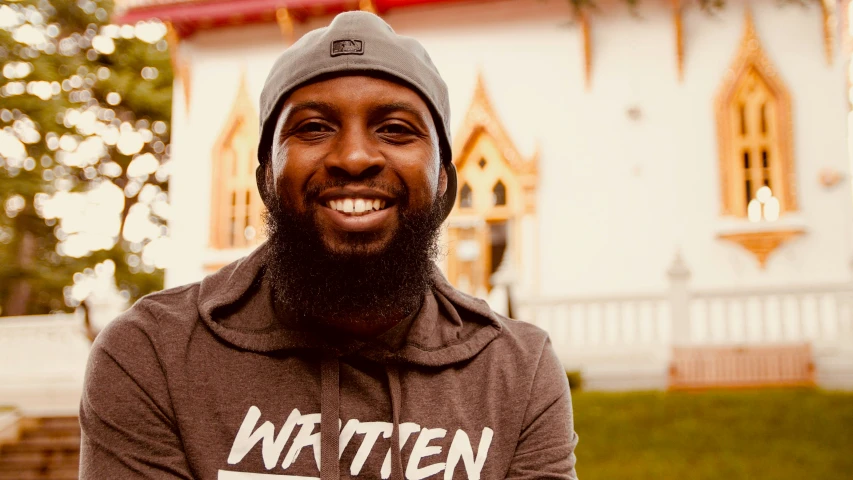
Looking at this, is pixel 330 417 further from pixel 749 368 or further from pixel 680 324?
pixel 680 324

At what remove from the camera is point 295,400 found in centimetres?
153

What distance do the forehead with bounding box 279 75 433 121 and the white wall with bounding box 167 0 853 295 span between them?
29.4 ft

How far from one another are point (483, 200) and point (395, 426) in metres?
9.55

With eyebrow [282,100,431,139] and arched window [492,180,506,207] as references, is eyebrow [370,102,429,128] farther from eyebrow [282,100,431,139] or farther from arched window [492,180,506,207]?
arched window [492,180,506,207]

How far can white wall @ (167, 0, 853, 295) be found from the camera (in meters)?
9.78

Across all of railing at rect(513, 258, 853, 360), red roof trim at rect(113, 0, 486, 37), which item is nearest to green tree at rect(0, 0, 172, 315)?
red roof trim at rect(113, 0, 486, 37)

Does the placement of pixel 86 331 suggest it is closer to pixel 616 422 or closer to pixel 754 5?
pixel 616 422

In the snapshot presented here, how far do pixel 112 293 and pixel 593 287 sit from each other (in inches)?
266

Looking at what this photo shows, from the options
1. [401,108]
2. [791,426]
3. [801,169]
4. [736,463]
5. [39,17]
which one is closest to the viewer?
[401,108]

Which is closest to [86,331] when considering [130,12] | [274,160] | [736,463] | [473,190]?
[130,12]

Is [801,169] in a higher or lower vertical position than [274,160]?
higher

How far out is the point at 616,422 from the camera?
708 centimetres

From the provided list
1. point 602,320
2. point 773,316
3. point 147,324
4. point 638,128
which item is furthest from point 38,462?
point 773,316

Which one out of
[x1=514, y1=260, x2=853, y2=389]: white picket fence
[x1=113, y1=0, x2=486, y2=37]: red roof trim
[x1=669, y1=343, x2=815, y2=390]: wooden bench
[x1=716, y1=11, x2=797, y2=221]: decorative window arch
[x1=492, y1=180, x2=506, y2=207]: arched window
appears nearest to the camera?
[x1=669, y1=343, x2=815, y2=390]: wooden bench
